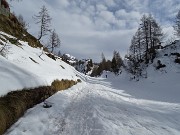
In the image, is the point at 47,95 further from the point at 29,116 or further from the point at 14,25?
the point at 14,25

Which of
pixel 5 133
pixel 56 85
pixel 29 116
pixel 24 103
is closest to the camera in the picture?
pixel 5 133

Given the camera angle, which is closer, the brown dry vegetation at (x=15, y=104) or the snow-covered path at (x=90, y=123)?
the snow-covered path at (x=90, y=123)

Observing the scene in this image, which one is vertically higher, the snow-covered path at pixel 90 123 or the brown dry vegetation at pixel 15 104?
the brown dry vegetation at pixel 15 104

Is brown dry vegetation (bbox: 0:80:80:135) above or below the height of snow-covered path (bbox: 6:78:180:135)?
above

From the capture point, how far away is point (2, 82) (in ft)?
35.7

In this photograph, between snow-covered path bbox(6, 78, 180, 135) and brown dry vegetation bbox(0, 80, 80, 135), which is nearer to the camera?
snow-covered path bbox(6, 78, 180, 135)

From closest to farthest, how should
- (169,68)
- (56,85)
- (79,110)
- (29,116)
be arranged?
(29,116), (79,110), (56,85), (169,68)

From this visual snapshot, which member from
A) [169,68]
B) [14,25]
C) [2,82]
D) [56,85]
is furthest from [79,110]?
[14,25]

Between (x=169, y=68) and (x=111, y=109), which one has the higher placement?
(x=169, y=68)

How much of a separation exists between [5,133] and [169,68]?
110 ft

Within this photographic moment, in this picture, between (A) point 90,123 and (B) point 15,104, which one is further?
(B) point 15,104

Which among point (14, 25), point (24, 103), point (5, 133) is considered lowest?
point (5, 133)

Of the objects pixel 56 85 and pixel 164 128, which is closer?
pixel 164 128

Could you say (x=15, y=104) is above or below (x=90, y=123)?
above
